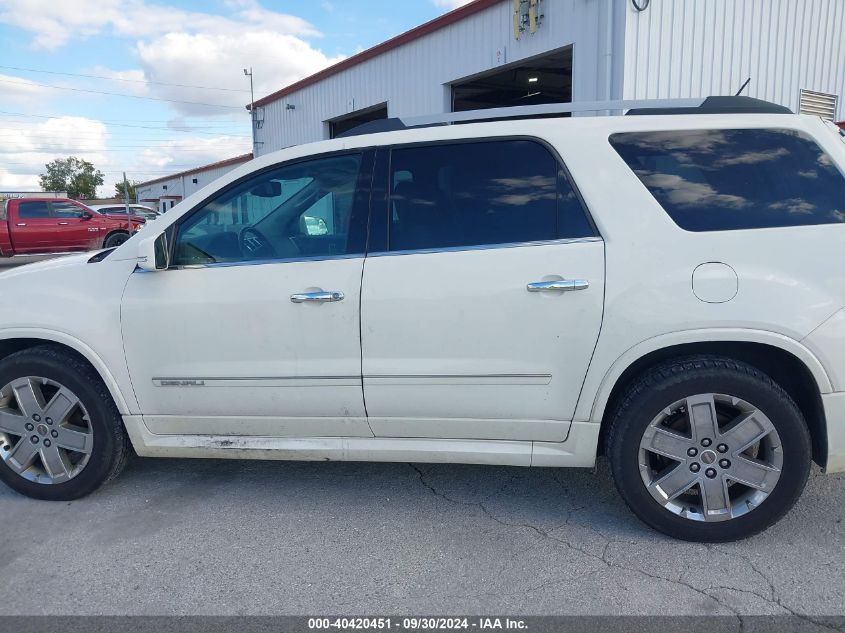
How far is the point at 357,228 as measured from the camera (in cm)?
304

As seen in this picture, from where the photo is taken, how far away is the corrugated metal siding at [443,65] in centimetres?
886

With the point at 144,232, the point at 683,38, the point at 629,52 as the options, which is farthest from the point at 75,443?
the point at 683,38

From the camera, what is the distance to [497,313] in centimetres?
280

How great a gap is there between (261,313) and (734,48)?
8787 millimetres

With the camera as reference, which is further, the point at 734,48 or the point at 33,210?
the point at 33,210

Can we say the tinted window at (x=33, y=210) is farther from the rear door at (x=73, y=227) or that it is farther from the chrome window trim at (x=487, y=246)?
→ the chrome window trim at (x=487, y=246)

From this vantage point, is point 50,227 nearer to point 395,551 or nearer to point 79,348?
point 79,348

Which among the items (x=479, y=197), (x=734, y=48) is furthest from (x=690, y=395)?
(x=734, y=48)

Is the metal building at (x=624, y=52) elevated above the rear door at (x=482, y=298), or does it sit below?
above

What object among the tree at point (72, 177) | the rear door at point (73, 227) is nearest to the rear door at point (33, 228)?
the rear door at point (73, 227)

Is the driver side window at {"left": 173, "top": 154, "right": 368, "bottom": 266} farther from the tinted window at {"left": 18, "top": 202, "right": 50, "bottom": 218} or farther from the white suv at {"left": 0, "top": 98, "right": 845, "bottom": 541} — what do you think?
the tinted window at {"left": 18, "top": 202, "right": 50, "bottom": 218}

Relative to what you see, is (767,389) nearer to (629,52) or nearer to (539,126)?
(539,126)

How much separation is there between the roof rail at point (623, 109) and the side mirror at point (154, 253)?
41.5 inches

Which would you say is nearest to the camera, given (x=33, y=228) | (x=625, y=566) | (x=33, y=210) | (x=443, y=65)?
(x=625, y=566)
